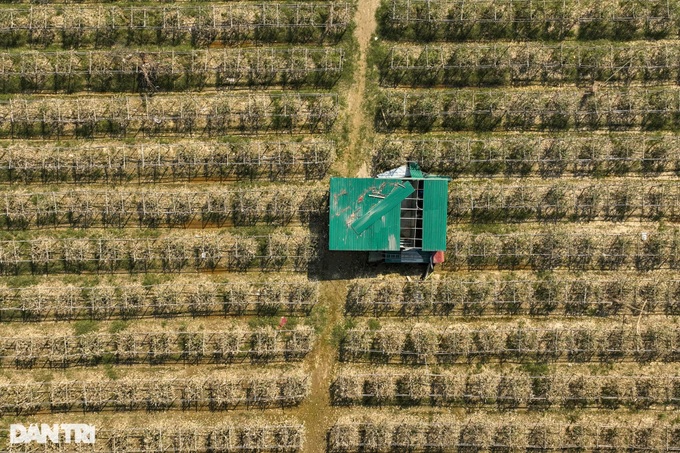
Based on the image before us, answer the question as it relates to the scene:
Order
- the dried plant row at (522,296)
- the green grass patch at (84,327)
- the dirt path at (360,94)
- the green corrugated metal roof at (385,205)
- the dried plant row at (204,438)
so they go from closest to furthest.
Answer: the green corrugated metal roof at (385,205) → the dried plant row at (204,438) → the green grass patch at (84,327) → the dried plant row at (522,296) → the dirt path at (360,94)

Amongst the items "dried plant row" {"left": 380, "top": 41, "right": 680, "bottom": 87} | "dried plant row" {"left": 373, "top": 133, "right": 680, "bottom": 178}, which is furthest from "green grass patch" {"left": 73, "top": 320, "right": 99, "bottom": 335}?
"dried plant row" {"left": 380, "top": 41, "right": 680, "bottom": 87}

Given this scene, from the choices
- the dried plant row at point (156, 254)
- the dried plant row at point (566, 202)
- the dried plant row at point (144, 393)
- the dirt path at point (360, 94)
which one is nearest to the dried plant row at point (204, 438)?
the dried plant row at point (144, 393)

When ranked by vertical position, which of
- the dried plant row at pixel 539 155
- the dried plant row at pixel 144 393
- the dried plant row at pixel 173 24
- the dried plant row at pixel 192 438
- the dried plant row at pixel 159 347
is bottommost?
the dried plant row at pixel 192 438

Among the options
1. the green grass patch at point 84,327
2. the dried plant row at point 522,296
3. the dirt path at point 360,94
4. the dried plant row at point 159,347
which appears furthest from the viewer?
the dirt path at point 360,94

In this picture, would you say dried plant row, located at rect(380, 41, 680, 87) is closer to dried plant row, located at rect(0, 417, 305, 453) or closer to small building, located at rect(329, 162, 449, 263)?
small building, located at rect(329, 162, 449, 263)

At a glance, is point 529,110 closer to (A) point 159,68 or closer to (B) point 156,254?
(A) point 159,68

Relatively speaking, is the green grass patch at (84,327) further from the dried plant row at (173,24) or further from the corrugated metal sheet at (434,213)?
the corrugated metal sheet at (434,213)

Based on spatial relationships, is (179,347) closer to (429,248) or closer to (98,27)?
(429,248)

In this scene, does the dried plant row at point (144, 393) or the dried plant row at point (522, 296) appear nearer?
the dried plant row at point (144, 393)

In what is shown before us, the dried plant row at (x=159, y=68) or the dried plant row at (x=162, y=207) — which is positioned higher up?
the dried plant row at (x=159, y=68)
